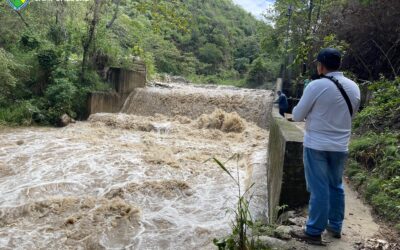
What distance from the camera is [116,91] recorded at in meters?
14.3

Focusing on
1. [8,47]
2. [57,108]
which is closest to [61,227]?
[57,108]

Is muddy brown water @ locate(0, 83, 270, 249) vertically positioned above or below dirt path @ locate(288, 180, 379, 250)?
below

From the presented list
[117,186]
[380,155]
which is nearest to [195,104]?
[117,186]

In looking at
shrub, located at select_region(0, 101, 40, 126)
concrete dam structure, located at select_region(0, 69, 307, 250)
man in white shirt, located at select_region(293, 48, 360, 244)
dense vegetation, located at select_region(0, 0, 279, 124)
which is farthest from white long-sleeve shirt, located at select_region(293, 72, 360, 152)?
shrub, located at select_region(0, 101, 40, 126)

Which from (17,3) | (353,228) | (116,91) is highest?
(17,3)

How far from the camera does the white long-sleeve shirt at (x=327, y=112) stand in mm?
3029

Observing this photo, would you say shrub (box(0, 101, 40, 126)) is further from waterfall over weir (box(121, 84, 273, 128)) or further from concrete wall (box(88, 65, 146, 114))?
waterfall over weir (box(121, 84, 273, 128))

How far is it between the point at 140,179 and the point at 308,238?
13.7 ft

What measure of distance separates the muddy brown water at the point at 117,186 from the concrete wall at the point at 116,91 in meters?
2.20

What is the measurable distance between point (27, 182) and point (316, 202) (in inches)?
207

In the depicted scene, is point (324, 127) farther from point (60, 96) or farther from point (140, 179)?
point (60, 96)

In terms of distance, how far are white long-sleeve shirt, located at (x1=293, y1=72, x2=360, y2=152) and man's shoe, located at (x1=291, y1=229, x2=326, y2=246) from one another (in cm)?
76

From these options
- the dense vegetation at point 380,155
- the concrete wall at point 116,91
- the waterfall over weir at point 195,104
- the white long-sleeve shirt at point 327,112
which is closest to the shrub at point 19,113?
the concrete wall at point 116,91

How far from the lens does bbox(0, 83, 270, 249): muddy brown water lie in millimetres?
4898
